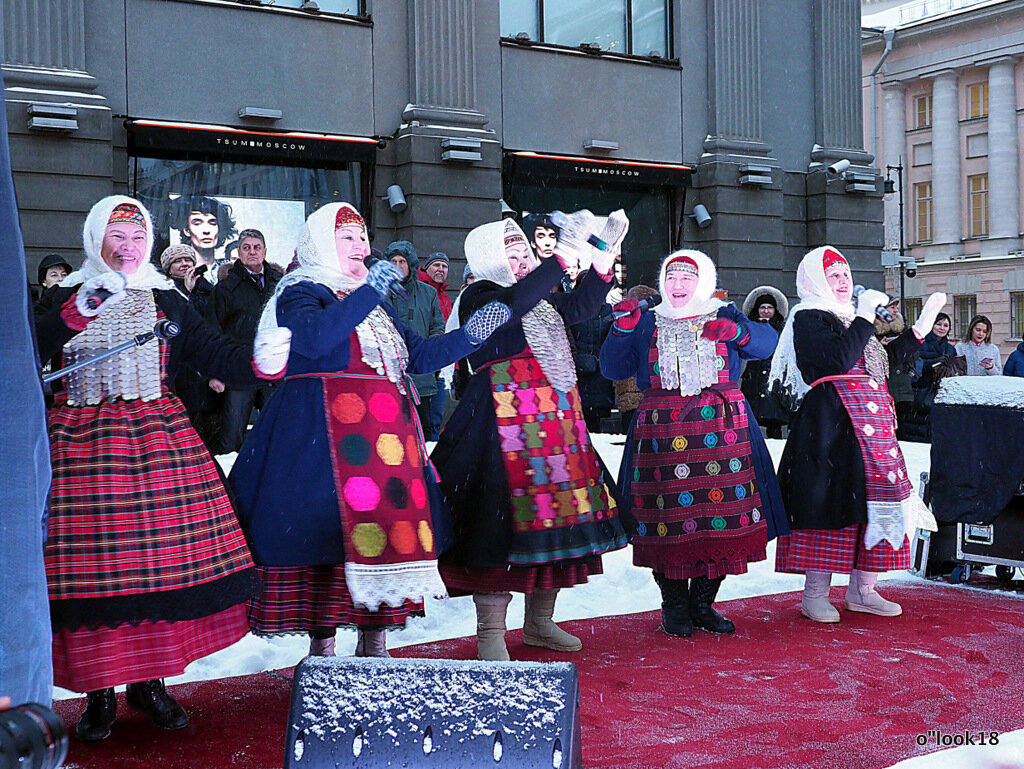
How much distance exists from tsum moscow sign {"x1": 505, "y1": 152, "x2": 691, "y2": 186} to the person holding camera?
12.2 feet

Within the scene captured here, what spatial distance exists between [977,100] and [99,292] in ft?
121

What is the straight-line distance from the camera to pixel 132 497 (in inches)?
118

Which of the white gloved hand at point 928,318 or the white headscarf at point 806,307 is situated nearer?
the white headscarf at point 806,307

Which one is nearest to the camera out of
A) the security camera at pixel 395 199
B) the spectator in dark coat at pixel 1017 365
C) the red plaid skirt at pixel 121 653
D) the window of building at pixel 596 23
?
the red plaid skirt at pixel 121 653

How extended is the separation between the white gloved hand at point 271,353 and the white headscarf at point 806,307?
244cm

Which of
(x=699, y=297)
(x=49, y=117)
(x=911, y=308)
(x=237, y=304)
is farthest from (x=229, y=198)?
(x=911, y=308)

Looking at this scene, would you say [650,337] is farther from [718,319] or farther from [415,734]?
[415,734]

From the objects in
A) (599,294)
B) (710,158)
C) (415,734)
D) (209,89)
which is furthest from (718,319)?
(710,158)

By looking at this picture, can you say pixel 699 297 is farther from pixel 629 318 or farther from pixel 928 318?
pixel 928 318

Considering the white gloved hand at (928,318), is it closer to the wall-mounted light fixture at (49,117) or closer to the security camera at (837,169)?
the wall-mounted light fixture at (49,117)

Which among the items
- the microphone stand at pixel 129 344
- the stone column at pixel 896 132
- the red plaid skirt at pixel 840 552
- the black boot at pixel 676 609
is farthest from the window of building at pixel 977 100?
the microphone stand at pixel 129 344

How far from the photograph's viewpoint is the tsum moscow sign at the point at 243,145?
10.2 metres

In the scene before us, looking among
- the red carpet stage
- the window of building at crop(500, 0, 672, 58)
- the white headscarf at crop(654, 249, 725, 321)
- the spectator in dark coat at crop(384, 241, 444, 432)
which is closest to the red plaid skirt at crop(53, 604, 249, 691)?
the red carpet stage

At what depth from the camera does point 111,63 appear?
1005 cm
